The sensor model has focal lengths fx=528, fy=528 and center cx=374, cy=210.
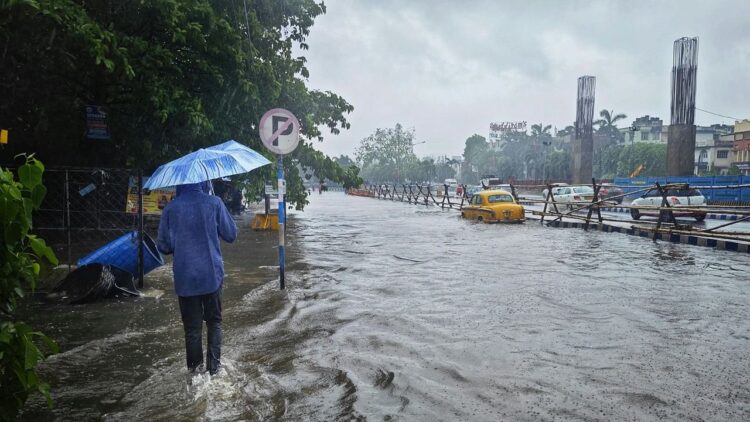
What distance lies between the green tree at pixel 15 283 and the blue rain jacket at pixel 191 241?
1746mm

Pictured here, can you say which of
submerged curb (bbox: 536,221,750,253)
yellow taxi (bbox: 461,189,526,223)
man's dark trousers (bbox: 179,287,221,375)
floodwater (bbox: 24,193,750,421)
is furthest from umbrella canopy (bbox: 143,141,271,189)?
yellow taxi (bbox: 461,189,526,223)

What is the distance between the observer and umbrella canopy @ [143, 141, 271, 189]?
4301mm

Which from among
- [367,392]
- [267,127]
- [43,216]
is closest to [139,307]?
[267,127]

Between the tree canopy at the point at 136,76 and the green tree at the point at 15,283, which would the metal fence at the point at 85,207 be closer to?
the tree canopy at the point at 136,76

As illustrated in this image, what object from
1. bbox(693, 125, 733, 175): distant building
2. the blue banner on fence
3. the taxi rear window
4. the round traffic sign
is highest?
bbox(693, 125, 733, 175): distant building

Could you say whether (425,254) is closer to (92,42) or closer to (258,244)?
(258,244)

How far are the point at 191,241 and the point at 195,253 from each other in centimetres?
10

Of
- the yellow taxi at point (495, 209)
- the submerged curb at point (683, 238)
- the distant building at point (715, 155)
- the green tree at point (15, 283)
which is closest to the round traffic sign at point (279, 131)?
the green tree at point (15, 283)

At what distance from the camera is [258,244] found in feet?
48.2

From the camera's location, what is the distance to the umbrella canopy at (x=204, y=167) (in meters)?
4.30

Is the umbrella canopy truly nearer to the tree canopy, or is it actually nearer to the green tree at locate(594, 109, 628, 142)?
the tree canopy

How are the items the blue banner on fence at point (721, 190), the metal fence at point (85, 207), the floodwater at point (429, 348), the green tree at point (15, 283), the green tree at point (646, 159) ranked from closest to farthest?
the green tree at point (15, 283) → the floodwater at point (429, 348) → the metal fence at point (85, 207) → the blue banner on fence at point (721, 190) → the green tree at point (646, 159)

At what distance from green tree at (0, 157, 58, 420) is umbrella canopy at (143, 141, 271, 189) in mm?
1707

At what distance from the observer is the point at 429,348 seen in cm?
530
